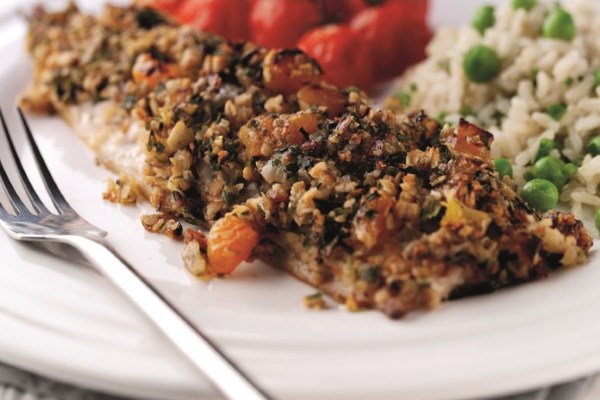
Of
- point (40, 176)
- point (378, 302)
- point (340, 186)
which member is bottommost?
point (40, 176)

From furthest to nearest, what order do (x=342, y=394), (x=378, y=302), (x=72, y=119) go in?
(x=72, y=119) → (x=378, y=302) → (x=342, y=394)

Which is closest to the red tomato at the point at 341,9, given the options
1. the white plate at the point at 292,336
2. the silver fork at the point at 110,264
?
the silver fork at the point at 110,264

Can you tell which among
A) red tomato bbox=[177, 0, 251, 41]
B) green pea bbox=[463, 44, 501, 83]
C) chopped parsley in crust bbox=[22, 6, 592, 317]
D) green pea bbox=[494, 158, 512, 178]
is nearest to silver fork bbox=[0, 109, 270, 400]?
chopped parsley in crust bbox=[22, 6, 592, 317]

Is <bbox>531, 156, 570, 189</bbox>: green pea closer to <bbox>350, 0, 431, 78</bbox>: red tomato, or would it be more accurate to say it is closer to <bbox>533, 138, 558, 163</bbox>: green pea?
<bbox>533, 138, 558, 163</bbox>: green pea

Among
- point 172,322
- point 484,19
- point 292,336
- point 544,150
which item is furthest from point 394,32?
point 172,322

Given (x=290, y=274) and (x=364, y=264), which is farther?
(x=290, y=274)

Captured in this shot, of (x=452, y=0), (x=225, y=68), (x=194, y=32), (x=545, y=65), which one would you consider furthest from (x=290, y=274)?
(x=452, y=0)

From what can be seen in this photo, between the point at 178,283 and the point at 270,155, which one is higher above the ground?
the point at 270,155

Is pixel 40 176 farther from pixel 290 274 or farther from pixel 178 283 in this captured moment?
pixel 290 274
